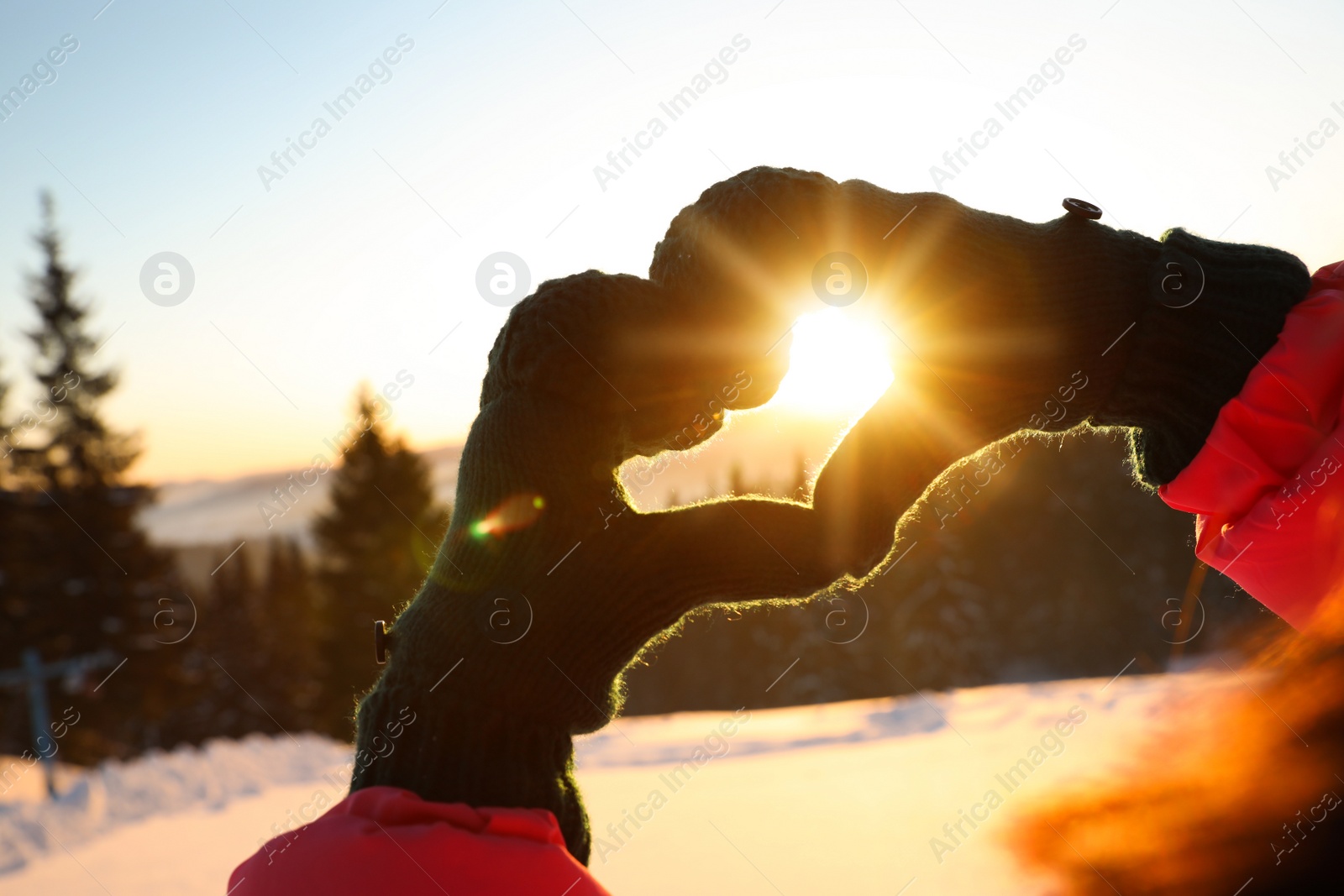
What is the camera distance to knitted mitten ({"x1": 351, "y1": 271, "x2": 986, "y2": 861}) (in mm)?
980

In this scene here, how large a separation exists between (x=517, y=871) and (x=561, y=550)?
34cm

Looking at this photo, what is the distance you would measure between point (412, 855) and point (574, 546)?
0.36 meters

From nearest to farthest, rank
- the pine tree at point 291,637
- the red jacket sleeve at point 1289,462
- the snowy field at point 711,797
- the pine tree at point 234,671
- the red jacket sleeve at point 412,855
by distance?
the red jacket sleeve at point 412,855 < the red jacket sleeve at point 1289,462 < the snowy field at point 711,797 < the pine tree at point 291,637 < the pine tree at point 234,671

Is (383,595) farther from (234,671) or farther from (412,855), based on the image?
(412,855)

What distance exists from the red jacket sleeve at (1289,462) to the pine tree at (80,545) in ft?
49.4

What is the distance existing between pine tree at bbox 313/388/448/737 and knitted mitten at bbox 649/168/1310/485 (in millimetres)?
16049

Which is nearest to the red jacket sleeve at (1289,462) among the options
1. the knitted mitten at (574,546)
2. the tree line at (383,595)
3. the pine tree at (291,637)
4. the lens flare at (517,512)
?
the knitted mitten at (574,546)

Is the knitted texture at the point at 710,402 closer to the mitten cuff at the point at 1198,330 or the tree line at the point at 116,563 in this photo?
the mitten cuff at the point at 1198,330

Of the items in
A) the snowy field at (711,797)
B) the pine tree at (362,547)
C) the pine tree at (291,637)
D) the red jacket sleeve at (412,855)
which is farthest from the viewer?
the pine tree at (291,637)

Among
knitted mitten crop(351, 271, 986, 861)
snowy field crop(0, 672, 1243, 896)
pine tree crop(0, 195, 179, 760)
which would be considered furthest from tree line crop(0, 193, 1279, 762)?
knitted mitten crop(351, 271, 986, 861)

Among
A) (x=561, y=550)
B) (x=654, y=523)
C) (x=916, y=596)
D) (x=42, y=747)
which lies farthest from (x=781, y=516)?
(x=916, y=596)

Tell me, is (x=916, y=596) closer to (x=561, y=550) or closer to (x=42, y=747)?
(x=42, y=747)

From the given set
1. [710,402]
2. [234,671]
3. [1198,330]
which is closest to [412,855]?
[710,402]

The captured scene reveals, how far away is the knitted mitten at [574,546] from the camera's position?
980mm
